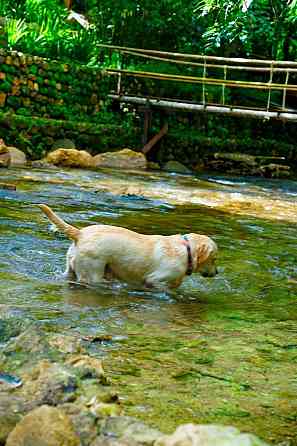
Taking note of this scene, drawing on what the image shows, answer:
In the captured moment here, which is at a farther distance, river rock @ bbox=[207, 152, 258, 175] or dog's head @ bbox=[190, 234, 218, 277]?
river rock @ bbox=[207, 152, 258, 175]

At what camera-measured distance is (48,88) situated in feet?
56.3

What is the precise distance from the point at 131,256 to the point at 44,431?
2.90m

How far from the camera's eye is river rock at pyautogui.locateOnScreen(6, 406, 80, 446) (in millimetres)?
1950

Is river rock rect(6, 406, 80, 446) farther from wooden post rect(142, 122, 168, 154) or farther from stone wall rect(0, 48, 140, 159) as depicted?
wooden post rect(142, 122, 168, 154)

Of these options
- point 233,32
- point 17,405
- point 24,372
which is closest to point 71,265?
point 24,372

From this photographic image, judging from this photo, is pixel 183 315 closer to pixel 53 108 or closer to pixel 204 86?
pixel 53 108

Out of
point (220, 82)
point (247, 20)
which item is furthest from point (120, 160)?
point (247, 20)

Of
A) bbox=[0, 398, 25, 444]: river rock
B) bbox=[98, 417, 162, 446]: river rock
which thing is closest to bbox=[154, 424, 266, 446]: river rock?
bbox=[98, 417, 162, 446]: river rock

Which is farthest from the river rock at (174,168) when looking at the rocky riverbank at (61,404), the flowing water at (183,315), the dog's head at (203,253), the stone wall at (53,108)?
the rocky riverbank at (61,404)

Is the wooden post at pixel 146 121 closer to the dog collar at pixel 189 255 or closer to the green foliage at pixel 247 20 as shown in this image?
the green foliage at pixel 247 20

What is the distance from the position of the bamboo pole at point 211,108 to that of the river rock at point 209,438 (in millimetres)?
14440

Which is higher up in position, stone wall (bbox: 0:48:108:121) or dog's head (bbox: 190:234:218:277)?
stone wall (bbox: 0:48:108:121)

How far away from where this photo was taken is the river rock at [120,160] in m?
16.0

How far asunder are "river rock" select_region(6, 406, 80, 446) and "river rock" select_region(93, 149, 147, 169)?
544 inches
